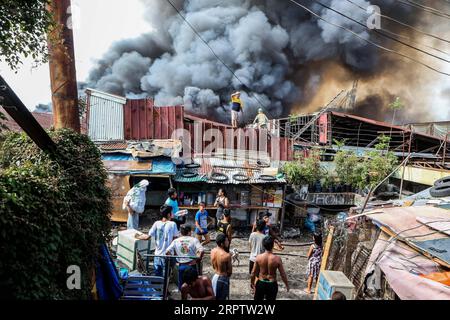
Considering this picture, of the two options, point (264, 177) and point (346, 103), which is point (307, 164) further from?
point (346, 103)

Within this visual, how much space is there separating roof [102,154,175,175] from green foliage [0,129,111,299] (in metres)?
5.23

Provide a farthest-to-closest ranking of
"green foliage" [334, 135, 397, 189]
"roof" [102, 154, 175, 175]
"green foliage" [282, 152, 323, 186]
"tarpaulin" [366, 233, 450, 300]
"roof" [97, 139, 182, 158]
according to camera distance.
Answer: "green foliage" [334, 135, 397, 189], "green foliage" [282, 152, 323, 186], "roof" [97, 139, 182, 158], "roof" [102, 154, 175, 175], "tarpaulin" [366, 233, 450, 300]

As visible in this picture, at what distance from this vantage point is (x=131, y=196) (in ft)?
26.1

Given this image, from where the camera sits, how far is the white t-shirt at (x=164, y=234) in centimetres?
623

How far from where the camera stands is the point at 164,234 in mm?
6273

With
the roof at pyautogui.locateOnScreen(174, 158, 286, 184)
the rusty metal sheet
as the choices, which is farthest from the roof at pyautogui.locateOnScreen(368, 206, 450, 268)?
the rusty metal sheet

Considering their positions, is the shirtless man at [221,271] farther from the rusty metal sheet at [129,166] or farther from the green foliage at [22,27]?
the rusty metal sheet at [129,166]

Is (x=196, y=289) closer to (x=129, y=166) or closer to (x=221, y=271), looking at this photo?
(x=221, y=271)

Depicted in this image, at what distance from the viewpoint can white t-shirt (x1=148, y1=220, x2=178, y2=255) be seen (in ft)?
20.4

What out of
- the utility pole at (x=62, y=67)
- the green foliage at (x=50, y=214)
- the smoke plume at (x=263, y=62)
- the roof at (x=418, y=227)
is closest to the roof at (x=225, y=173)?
the roof at (x=418, y=227)

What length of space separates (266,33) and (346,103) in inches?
398

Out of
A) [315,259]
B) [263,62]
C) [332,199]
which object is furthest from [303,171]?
[263,62]

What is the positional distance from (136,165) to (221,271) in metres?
6.94

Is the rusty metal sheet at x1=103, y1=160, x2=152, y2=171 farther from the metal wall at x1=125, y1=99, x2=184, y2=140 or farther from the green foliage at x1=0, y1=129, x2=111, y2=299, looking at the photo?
the green foliage at x1=0, y1=129, x2=111, y2=299
